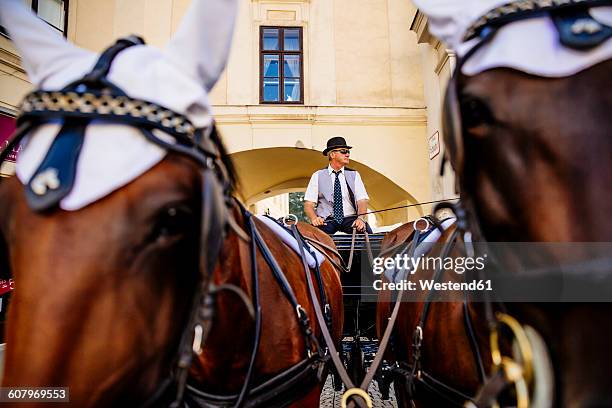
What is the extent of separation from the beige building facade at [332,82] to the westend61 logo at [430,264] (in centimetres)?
570

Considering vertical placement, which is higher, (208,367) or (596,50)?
(596,50)

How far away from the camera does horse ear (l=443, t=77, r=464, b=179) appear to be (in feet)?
2.91

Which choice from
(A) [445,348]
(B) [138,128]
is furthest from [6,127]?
(A) [445,348]

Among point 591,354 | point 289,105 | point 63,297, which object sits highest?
point 289,105

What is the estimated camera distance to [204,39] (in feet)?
3.49

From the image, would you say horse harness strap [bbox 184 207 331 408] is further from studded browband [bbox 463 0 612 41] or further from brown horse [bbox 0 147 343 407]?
studded browband [bbox 463 0 612 41]

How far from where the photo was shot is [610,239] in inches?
27.2

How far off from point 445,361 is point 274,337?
70 centimetres

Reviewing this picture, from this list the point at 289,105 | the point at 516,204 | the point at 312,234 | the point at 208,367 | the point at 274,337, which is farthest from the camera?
the point at 289,105

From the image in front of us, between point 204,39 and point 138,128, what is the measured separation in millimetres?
306

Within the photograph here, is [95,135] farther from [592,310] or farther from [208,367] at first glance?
[592,310]

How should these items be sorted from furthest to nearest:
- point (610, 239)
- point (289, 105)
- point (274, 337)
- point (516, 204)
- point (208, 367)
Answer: point (289, 105)
point (274, 337)
point (208, 367)
point (516, 204)
point (610, 239)

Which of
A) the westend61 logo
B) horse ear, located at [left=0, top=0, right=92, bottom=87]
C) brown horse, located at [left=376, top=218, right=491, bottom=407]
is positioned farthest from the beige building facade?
horse ear, located at [left=0, top=0, right=92, bottom=87]

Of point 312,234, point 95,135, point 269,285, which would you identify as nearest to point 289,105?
point 312,234
